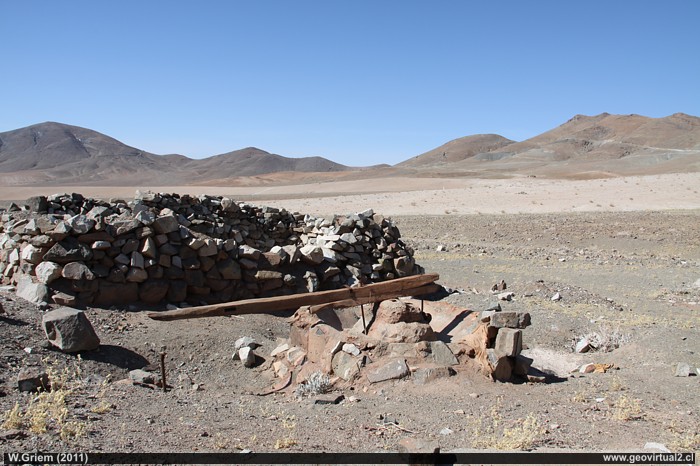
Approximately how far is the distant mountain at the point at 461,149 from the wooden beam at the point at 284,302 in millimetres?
144215

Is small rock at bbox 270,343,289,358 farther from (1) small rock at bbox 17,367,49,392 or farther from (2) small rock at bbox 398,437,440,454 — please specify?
(2) small rock at bbox 398,437,440,454

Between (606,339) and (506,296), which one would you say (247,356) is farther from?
(506,296)

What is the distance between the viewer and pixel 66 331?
6449 mm

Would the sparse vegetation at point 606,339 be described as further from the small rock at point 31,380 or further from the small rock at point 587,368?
the small rock at point 31,380

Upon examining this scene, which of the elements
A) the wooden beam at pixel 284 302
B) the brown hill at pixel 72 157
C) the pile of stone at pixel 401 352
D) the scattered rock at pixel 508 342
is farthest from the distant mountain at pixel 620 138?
the scattered rock at pixel 508 342

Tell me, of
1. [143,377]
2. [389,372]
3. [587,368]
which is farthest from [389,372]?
[143,377]

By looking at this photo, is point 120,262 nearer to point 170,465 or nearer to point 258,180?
point 170,465

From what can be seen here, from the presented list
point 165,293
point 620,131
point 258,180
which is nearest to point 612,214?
point 165,293

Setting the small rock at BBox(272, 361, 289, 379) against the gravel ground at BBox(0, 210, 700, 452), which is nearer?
the gravel ground at BBox(0, 210, 700, 452)

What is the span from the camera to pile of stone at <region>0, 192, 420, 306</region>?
814cm

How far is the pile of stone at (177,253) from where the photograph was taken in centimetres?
814

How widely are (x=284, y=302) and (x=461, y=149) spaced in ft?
533

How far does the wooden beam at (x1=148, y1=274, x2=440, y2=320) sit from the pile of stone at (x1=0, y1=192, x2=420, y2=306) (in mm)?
647

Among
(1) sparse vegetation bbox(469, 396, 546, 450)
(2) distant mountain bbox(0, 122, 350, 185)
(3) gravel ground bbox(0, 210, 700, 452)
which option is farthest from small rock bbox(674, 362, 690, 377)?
(2) distant mountain bbox(0, 122, 350, 185)
